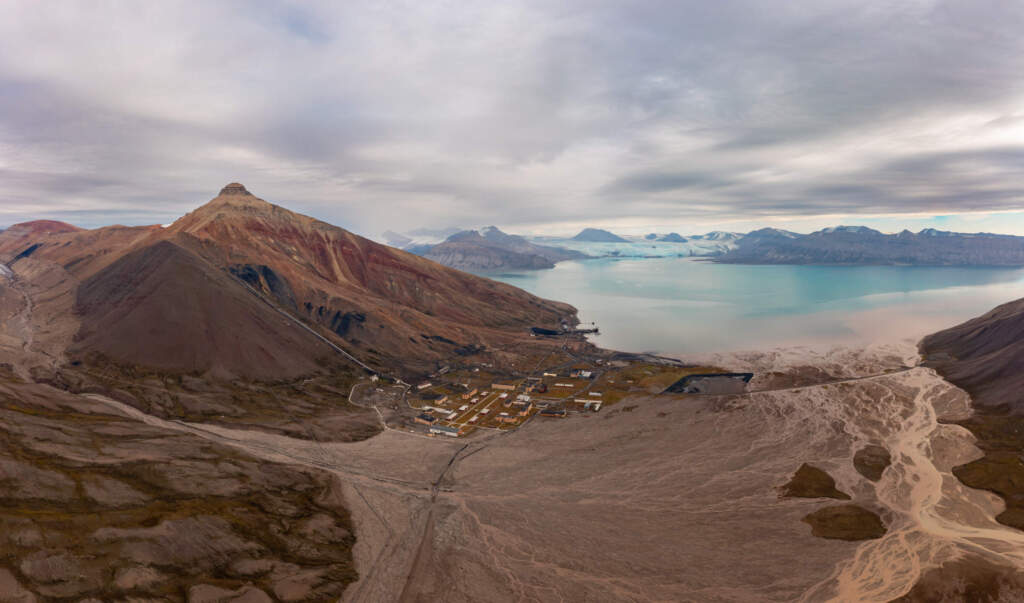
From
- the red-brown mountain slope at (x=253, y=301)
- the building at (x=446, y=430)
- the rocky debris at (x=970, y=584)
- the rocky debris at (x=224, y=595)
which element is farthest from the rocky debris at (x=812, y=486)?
the red-brown mountain slope at (x=253, y=301)

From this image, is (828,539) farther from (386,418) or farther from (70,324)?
(70,324)

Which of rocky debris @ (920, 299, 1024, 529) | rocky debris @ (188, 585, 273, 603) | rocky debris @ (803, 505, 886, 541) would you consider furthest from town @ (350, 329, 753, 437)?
rocky debris @ (803, 505, 886, 541)

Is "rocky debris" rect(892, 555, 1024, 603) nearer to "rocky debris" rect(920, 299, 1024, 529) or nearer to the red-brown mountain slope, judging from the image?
"rocky debris" rect(920, 299, 1024, 529)

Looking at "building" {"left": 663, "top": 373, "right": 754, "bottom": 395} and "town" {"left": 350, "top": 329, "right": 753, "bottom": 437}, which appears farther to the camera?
"building" {"left": 663, "top": 373, "right": 754, "bottom": 395}

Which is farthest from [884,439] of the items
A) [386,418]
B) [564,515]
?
[386,418]

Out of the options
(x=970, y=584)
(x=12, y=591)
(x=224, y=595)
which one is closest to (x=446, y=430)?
(x=224, y=595)

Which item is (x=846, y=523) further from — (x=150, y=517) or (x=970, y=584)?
(x=150, y=517)
